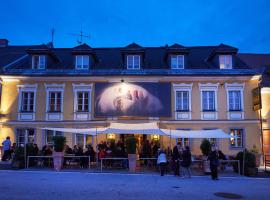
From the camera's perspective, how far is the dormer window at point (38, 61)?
2300cm

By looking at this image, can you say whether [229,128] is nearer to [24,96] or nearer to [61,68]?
[61,68]

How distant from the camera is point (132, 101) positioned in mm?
21734

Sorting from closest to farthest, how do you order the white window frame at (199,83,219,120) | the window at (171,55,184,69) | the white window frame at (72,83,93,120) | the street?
the street
the white window frame at (199,83,219,120)
the white window frame at (72,83,93,120)
the window at (171,55,184,69)

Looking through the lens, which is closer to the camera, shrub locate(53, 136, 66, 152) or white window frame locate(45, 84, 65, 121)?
shrub locate(53, 136, 66, 152)

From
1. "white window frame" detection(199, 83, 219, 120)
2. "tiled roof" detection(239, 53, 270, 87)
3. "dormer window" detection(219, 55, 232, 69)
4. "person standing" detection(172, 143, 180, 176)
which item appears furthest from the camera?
"tiled roof" detection(239, 53, 270, 87)

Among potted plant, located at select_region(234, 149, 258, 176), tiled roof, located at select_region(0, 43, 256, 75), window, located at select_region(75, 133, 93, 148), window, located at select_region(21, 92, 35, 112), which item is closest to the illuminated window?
tiled roof, located at select_region(0, 43, 256, 75)

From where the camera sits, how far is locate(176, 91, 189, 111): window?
21.9 m

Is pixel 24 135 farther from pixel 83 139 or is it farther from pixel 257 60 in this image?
pixel 257 60

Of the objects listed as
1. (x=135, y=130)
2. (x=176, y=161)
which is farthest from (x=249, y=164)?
(x=135, y=130)

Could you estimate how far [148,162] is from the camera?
A: 17016 mm

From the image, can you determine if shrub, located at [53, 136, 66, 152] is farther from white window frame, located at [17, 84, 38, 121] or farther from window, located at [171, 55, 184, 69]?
window, located at [171, 55, 184, 69]

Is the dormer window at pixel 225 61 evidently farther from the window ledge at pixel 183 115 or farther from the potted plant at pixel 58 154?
the potted plant at pixel 58 154

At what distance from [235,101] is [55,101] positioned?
13645mm

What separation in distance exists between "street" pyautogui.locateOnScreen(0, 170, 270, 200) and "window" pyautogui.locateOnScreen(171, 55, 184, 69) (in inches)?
464
